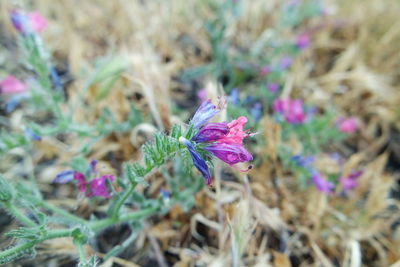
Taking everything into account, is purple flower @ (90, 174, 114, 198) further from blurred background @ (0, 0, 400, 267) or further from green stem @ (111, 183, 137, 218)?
blurred background @ (0, 0, 400, 267)

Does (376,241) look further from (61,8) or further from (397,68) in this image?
(61,8)

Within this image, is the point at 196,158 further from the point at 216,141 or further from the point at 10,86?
the point at 10,86

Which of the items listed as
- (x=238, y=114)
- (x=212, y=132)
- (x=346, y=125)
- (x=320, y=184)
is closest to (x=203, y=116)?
(x=212, y=132)

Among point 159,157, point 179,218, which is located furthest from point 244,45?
point 159,157

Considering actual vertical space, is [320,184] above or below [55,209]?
below

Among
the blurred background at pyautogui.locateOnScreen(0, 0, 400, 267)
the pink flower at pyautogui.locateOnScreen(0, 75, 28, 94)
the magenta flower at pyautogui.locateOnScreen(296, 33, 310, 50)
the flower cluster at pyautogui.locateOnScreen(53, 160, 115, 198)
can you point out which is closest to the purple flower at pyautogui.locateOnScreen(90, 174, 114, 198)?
the flower cluster at pyautogui.locateOnScreen(53, 160, 115, 198)

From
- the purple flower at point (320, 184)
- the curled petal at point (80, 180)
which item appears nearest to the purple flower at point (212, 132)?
the curled petal at point (80, 180)

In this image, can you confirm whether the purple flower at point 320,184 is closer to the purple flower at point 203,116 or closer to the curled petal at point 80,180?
the purple flower at point 203,116
